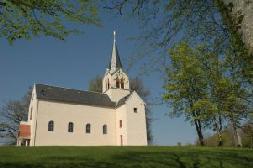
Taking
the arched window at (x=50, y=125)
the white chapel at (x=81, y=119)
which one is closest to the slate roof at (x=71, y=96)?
the white chapel at (x=81, y=119)

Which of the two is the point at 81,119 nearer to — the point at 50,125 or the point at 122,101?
the point at 50,125

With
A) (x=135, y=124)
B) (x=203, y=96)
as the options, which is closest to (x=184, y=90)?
(x=203, y=96)

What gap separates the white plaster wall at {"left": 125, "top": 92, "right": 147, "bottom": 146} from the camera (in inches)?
1791

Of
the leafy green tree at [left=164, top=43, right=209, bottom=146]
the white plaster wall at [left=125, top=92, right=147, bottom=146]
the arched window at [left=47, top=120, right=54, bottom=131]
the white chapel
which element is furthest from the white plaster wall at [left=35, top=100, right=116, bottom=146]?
the leafy green tree at [left=164, top=43, right=209, bottom=146]

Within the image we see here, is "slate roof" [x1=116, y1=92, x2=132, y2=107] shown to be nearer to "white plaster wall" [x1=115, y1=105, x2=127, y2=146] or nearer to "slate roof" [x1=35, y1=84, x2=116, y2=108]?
"white plaster wall" [x1=115, y1=105, x2=127, y2=146]

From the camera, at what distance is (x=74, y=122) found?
44.6 m

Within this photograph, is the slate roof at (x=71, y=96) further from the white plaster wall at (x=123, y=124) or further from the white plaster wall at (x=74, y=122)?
the white plaster wall at (x=123, y=124)

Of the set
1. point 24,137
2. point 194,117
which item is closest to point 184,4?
point 194,117

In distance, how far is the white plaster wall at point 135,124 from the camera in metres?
45.5

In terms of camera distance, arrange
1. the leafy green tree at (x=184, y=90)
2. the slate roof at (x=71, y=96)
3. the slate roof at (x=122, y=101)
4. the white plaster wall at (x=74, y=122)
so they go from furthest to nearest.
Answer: the slate roof at (x=122, y=101) → the slate roof at (x=71, y=96) → the white plaster wall at (x=74, y=122) → the leafy green tree at (x=184, y=90)

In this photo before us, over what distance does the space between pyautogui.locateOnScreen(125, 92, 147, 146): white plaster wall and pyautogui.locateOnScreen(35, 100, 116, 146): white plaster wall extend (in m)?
3.30

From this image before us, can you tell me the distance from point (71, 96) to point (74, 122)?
4.58 metres

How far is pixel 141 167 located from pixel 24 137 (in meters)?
32.5

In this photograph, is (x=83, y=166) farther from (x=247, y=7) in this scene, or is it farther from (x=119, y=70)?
(x=247, y=7)
